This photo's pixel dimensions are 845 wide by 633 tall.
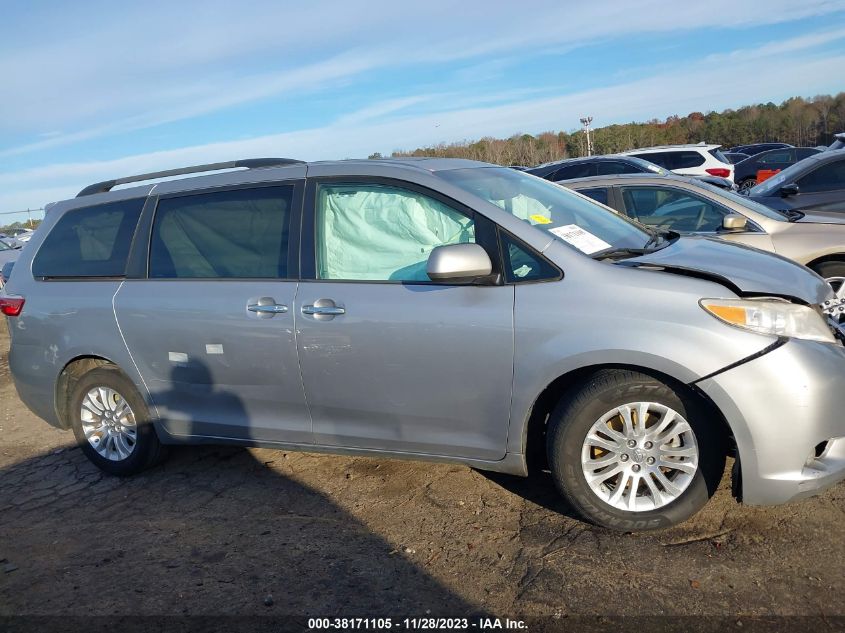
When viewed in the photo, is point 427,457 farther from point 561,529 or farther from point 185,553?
point 185,553

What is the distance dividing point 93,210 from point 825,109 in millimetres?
66887

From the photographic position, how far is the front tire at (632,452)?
3244mm

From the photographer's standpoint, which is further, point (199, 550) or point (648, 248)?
point (648, 248)

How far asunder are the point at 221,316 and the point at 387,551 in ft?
5.36

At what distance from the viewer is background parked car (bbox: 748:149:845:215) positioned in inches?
297

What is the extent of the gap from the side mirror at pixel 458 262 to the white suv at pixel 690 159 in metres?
14.7

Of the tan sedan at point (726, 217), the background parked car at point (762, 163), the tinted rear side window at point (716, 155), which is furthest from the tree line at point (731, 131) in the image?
the tan sedan at point (726, 217)

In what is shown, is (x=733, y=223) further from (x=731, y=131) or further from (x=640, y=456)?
(x=731, y=131)

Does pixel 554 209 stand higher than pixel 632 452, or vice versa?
pixel 554 209

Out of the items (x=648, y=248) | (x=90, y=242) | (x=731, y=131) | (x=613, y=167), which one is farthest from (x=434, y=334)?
(x=731, y=131)

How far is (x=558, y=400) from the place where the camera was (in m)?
3.50

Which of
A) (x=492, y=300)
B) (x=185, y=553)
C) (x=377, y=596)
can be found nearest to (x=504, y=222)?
(x=492, y=300)

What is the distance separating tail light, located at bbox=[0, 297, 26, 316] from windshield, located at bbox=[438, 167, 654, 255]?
312 centimetres

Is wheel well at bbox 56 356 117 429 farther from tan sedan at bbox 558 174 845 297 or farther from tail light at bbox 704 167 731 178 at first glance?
tail light at bbox 704 167 731 178
